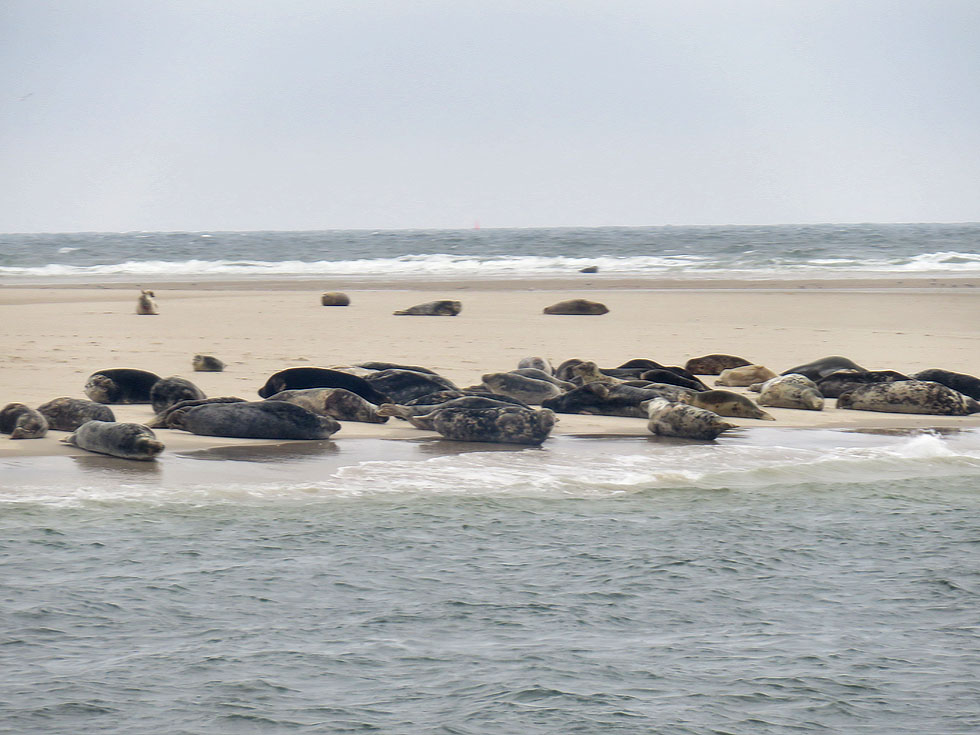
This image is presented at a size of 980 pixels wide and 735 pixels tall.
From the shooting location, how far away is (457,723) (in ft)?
10.9

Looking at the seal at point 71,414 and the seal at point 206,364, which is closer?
the seal at point 71,414

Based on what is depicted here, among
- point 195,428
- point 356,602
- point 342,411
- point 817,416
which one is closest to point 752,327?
point 817,416

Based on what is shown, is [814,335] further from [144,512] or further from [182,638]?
[182,638]

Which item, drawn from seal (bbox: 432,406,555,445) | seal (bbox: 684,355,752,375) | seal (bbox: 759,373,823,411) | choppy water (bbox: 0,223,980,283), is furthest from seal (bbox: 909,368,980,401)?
choppy water (bbox: 0,223,980,283)

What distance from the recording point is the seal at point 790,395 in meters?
9.84

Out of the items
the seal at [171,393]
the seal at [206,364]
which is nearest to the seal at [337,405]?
the seal at [171,393]

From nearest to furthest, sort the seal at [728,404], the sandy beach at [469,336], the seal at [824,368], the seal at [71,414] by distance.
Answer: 1. the seal at [71,414]
2. the seal at [728,404]
3. the sandy beach at [469,336]
4. the seal at [824,368]

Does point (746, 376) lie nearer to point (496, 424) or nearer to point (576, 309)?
point (496, 424)

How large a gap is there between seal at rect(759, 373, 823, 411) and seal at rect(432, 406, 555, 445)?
2786 millimetres

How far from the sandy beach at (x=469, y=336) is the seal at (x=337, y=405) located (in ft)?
0.64

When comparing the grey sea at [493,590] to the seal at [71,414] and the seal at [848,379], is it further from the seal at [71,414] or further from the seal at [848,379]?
the seal at [848,379]

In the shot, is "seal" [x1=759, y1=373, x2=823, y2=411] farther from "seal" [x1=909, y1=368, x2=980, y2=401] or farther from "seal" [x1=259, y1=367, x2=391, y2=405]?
"seal" [x1=259, y1=367, x2=391, y2=405]

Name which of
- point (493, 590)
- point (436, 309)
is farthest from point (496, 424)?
point (436, 309)

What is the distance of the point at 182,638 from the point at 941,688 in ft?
7.91
